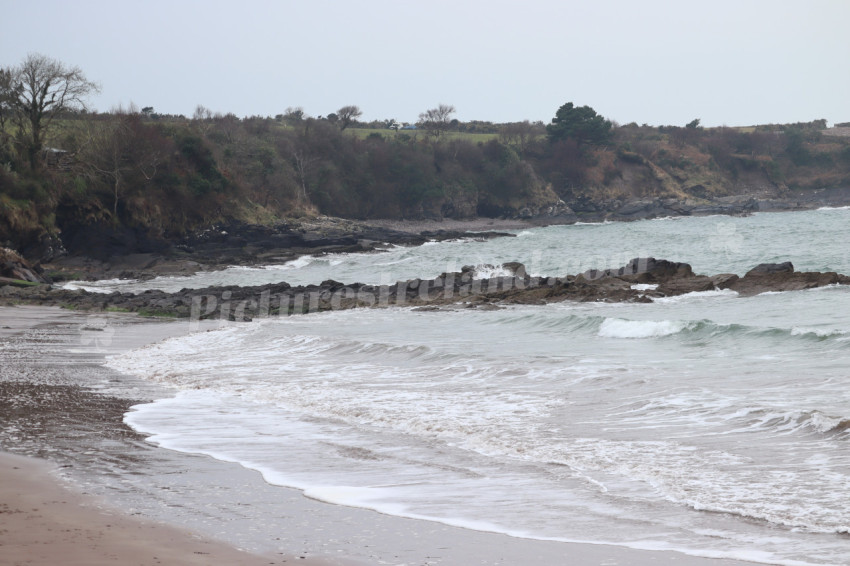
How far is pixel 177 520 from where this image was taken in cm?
497

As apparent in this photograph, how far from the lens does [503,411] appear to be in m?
9.16

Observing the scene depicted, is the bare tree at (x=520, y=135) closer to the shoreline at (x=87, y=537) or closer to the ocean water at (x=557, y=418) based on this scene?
the ocean water at (x=557, y=418)

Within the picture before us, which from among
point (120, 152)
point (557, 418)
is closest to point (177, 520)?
point (557, 418)

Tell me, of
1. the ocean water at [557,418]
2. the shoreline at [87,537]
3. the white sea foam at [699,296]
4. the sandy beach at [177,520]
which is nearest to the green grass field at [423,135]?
the white sea foam at [699,296]

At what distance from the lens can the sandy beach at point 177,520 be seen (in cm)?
435

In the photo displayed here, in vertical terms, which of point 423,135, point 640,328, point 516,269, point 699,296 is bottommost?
point 640,328

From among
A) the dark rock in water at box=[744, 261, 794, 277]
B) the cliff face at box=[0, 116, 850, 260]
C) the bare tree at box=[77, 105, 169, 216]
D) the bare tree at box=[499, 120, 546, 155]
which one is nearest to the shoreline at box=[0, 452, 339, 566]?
the dark rock in water at box=[744, 261, 794, 277]

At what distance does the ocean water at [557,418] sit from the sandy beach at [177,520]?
0.85 ft

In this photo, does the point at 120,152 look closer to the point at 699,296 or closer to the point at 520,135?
the point at 699,296

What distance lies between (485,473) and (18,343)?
12.0 m

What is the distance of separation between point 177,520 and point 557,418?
478cm

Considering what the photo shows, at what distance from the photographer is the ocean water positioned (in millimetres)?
5328

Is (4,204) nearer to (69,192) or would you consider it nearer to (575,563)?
(69,192)

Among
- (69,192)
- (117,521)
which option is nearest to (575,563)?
(117,521)
